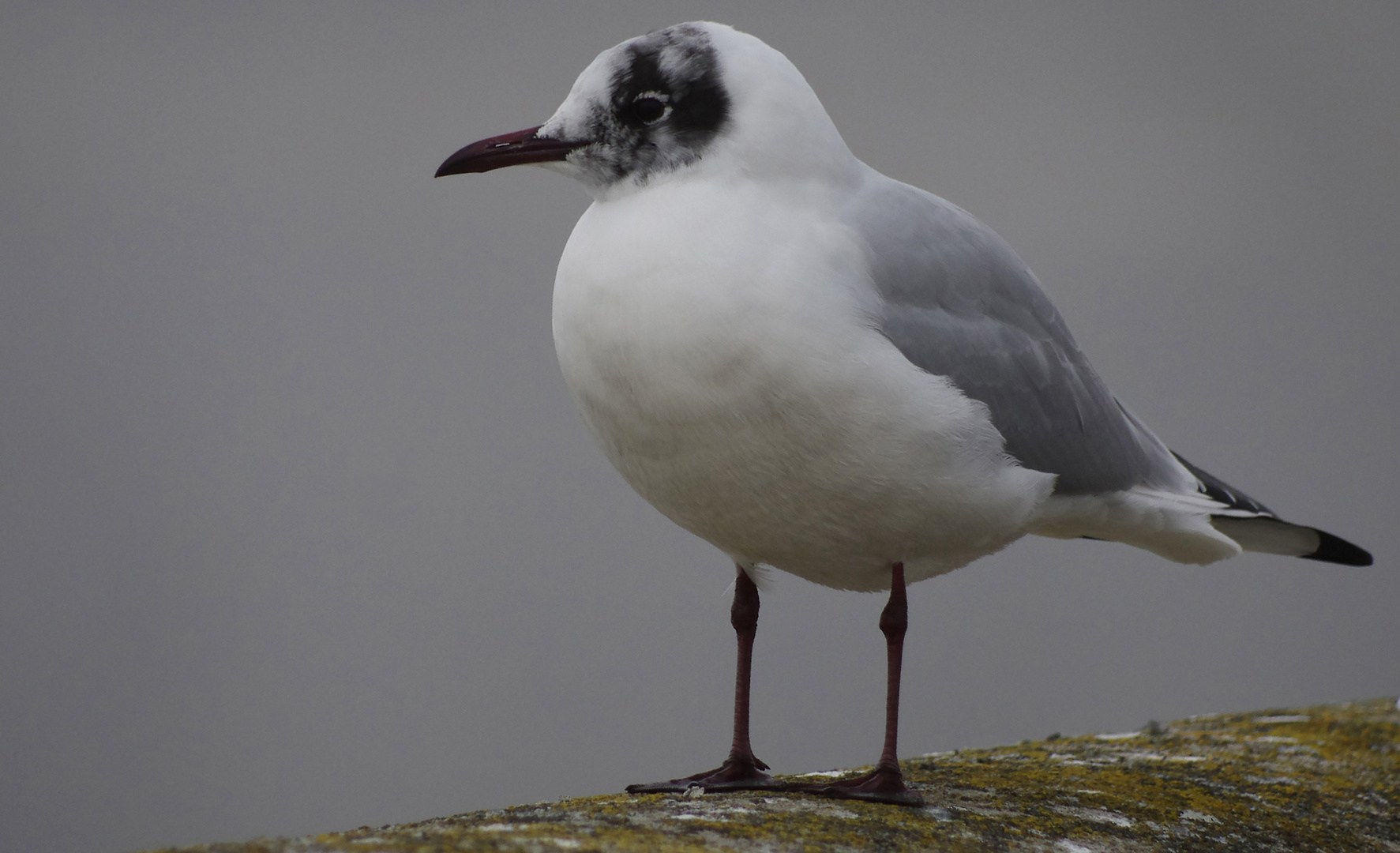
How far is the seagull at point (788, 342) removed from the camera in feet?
7.04

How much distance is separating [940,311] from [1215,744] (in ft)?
5.09

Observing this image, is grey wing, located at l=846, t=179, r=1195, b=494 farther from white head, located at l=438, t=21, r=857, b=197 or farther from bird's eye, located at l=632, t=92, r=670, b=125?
bird's eye, located at l=632, t=92, r=670, b=125

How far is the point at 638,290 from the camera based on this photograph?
2174 millimetres

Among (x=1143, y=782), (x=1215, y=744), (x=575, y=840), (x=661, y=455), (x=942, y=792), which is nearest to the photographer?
(x=575, y=840)

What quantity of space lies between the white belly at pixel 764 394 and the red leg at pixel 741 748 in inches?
14.7

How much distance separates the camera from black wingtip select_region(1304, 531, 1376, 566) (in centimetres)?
313

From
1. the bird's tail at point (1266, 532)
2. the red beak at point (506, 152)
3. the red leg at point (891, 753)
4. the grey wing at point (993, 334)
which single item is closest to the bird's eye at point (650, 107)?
the red beak at point (506, 152)

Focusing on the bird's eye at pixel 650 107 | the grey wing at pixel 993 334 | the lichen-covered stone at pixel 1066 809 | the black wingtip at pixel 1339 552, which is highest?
the bird's eye at pixel 650 107

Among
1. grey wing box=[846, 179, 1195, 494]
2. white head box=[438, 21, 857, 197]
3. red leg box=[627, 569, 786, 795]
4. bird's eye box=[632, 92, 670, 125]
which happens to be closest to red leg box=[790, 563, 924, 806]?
red leg box=[627, 569, 786, 795]

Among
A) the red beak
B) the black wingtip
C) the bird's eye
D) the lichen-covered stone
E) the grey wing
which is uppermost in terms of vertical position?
the bird's eye

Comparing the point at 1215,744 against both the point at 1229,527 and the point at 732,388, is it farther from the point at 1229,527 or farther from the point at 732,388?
the point at 732,388

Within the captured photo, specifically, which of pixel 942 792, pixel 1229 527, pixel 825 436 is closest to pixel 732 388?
pixel 825 436

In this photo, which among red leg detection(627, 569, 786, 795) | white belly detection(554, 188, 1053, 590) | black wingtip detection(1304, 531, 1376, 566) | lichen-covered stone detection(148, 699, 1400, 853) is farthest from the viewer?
black wingtip detection(1304, 531, 1376, 566)

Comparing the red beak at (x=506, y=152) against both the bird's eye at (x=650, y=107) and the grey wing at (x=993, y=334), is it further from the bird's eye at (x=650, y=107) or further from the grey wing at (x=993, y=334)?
the grey wing at (x=993, y=334)
